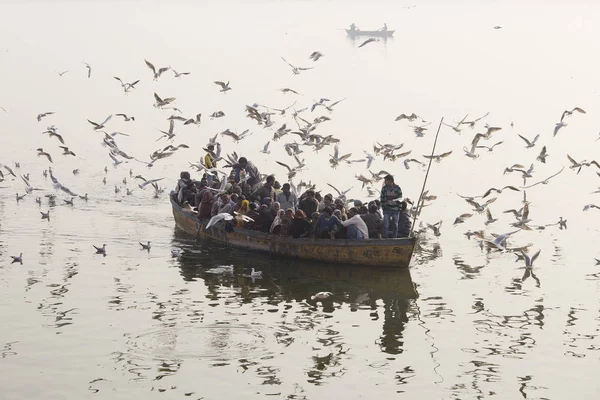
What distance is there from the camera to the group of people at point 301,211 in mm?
23344

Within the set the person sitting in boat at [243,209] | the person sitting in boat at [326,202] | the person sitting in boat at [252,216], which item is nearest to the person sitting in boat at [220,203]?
the person sitting in boat at [243,209]

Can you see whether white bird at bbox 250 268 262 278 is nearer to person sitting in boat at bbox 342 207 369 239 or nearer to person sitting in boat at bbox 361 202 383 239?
person sitting in boat at bbox 342 207 369 239

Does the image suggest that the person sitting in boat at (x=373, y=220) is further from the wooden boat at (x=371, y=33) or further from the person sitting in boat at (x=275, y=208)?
the wooden boat at (x=371, y=33)

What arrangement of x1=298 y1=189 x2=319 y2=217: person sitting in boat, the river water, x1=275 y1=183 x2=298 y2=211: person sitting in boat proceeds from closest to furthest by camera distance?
the river water → x1=298 y1=189 x2=319 y2=217: person sitting in boat → x1=275 y1=183 x2=298 y2=211: person sitting in boat

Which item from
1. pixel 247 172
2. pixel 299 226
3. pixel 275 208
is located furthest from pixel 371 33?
pixel 299 226

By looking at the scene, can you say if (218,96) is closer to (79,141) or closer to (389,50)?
(79,141)

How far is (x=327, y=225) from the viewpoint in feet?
78.0

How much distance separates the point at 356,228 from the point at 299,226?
4.88 feet

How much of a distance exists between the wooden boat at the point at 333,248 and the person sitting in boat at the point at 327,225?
7.2 inches

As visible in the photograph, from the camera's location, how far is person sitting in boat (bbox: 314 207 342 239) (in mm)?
23625

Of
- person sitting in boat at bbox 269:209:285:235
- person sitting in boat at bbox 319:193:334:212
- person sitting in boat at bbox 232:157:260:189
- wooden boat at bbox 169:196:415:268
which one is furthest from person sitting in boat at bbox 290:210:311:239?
person sitting in boat at bbox 232:157:260:189

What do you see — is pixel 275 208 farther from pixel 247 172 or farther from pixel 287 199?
pixel 247 172

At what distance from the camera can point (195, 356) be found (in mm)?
16484

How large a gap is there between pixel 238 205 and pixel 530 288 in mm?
7366
